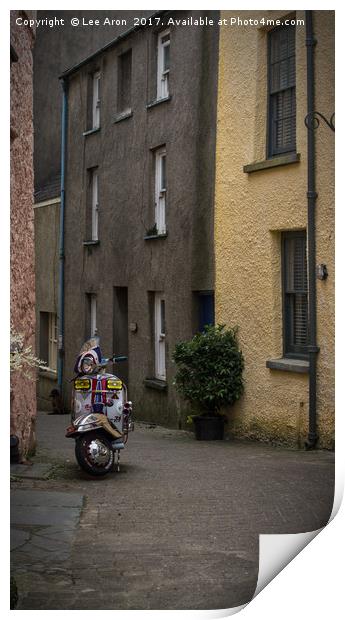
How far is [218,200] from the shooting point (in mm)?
4438

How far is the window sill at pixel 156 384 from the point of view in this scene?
454 cm

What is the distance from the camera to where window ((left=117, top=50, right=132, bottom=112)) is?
4.65 metres

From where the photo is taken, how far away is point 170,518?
171 inches

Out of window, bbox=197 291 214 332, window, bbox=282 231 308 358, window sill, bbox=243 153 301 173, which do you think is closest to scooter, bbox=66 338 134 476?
window, bbox=197 291 214 332

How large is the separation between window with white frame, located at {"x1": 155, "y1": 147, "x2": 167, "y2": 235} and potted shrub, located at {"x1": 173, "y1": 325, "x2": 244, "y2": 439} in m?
0.50

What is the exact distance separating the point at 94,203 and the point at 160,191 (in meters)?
0.34

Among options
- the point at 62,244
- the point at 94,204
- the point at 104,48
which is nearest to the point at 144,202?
the point at 94,204

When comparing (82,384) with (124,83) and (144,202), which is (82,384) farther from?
(124,83)

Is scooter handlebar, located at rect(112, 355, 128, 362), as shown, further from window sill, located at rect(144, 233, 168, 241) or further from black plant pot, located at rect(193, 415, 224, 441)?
window sill, located at rect(144, 233, 168, 241)

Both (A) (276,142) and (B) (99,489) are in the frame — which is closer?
(B) (99,489)

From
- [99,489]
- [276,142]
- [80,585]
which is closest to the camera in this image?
[80,585]
